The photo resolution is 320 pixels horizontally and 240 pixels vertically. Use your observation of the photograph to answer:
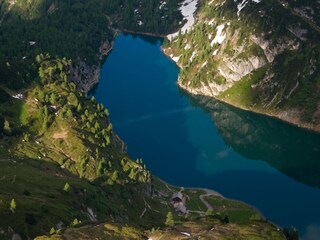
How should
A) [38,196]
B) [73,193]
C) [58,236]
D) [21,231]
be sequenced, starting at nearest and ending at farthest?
[58,236]
[21,231]
[38,196]
[73,193]

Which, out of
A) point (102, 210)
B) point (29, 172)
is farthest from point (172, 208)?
point (29, 172)

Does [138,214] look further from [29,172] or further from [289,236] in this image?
[289,236]

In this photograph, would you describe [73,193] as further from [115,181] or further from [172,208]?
[172,208]

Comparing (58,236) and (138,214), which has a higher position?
(58,236)

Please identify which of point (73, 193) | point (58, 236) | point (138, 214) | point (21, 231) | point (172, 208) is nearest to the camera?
point (58, 236)

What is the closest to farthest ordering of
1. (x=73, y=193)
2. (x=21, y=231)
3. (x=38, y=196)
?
(x=21, y=231) < (x=38, y=196) < (x=73, y=193)

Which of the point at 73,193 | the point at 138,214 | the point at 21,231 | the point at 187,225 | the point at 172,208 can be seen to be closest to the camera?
the point at 21,231

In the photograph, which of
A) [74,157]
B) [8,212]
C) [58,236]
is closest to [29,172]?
[74,157]

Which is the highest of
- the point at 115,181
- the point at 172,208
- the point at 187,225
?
the point at 187,225

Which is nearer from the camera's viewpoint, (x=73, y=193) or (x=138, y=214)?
(x=73, y=193)
